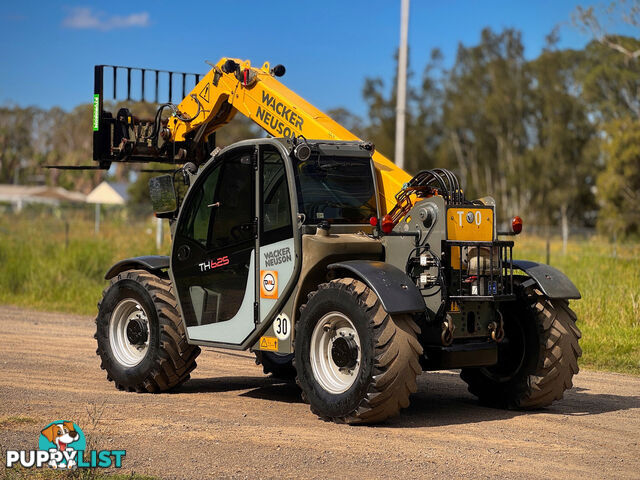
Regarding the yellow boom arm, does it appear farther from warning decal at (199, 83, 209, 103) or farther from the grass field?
the grass field

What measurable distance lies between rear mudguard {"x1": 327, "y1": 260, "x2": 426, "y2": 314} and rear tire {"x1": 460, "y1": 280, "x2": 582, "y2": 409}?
144cm

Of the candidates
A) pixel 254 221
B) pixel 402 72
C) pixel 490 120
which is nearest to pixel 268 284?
pixel 254 221

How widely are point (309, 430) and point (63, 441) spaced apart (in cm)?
194

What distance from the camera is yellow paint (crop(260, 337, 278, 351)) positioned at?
8.93 m

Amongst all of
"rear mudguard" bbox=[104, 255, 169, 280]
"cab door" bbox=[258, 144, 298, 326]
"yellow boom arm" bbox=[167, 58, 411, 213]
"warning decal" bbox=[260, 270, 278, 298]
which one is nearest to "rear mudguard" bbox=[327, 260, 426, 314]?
"cab door" bbox=[258, 144, 298, 326]

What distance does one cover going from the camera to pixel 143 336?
33.3 ft

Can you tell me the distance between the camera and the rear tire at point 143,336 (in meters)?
9.84

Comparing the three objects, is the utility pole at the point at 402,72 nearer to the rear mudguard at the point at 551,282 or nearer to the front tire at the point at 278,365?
the front tire at the point at 278,365

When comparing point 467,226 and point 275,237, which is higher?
point 467,226

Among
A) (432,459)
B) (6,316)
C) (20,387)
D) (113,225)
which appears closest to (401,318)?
(432,459)

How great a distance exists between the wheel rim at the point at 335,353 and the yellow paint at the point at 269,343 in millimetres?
618

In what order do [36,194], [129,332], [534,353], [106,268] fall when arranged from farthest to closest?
[36,194] → [106,268] → [129,332] → [534,353]

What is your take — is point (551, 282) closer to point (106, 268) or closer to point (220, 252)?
point (220, 252)

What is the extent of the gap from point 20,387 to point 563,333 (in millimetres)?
5230
